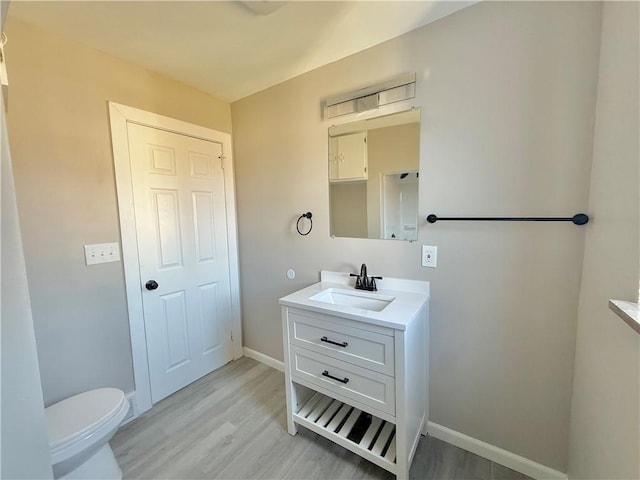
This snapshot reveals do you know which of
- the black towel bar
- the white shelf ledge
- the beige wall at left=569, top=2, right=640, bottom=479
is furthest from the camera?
the black towel bar

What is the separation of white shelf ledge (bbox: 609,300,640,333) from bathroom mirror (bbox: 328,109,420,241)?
88 centimetres

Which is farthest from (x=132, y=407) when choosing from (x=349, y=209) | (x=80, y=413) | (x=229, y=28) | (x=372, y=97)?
(x=372, y=97)

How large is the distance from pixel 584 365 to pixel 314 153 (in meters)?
1.83

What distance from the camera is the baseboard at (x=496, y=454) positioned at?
1366 millimetres

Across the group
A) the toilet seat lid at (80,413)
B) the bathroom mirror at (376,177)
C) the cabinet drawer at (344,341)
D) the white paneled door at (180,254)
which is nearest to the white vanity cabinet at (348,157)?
the bathroom mirror at (376,177)

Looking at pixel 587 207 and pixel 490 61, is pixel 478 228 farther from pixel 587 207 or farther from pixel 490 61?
pixel 490 61

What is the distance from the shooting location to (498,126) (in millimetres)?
1338

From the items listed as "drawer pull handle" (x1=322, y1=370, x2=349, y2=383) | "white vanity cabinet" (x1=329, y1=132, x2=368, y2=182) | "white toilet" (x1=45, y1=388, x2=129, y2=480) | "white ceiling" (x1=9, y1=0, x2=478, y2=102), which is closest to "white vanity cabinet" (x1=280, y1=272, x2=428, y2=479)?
"drawer pull handle" (x1=322, y1=370, x2=349, y2=383)

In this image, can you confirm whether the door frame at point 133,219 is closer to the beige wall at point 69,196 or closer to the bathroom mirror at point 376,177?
the beige wall at point 69,196

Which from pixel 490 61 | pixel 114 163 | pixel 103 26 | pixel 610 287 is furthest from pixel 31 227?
pixel 610 287

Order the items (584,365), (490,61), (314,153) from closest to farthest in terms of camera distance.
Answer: (584,365) < (490,61) < (314,153)

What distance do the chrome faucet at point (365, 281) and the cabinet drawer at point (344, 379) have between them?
489 millimetres

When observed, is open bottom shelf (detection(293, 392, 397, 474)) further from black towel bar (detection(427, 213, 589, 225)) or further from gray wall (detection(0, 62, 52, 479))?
gray wall (detection(0, 62, 52, 479))

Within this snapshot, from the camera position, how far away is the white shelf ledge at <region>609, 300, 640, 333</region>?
2.37 feet
